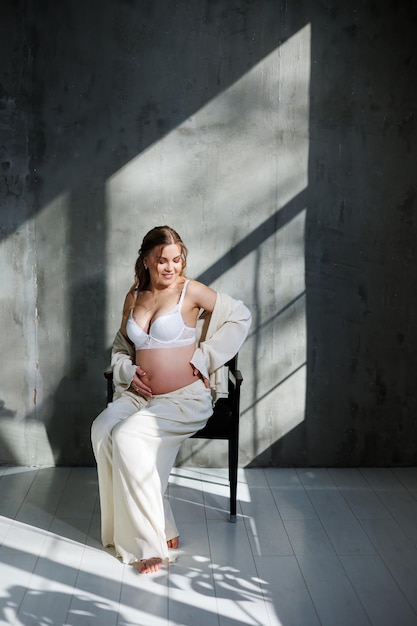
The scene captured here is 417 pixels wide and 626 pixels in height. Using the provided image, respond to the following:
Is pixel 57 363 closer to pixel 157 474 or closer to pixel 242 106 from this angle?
pixel 157 474

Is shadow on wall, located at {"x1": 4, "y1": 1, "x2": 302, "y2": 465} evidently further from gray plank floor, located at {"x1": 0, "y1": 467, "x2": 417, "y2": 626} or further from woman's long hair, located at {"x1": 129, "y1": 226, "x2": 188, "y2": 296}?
gray plank floor, located at {"x1": 0, "y1": 467, "x2": 417, "y2": 626}

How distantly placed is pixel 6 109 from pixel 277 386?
2.41 meters

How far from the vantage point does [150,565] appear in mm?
3408

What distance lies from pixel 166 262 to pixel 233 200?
922 mm

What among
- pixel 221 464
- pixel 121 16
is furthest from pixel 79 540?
pixel 121 16

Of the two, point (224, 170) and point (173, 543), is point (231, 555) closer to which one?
point (173, 543)

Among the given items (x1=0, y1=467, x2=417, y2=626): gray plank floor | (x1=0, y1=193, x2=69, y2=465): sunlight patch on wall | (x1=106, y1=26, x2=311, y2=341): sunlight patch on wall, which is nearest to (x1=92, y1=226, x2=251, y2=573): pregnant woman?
(x1=0, y1=467, x2=417, y2=626): gray plank floor

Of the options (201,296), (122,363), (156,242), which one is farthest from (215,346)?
(156,242)

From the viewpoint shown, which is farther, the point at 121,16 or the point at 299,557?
the point at 121,16

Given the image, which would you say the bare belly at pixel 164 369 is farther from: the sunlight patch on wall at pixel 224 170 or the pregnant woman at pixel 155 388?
the sunlight patch on wall at pixel 224 170

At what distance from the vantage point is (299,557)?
356 cm

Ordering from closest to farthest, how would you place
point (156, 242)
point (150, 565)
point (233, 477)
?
point (150, 565)
point (156, 242)
point (233, 477)

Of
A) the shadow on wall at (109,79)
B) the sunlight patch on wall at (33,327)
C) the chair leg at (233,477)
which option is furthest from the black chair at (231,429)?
the shadow on wall at (109,79)

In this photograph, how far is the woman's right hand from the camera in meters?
3.97
